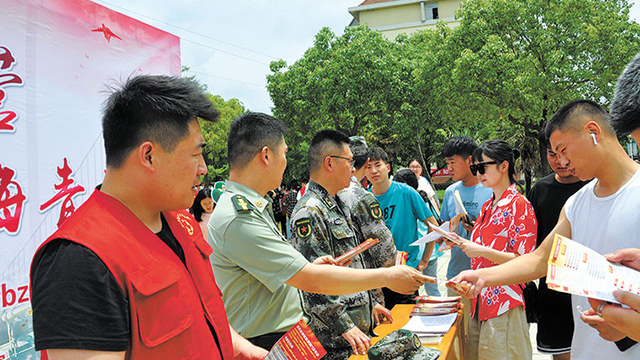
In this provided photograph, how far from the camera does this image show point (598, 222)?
201cm

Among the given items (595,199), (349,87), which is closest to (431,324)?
(595,199)

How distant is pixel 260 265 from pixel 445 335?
1419mm

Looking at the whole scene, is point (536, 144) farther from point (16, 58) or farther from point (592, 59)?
point (16, 58)

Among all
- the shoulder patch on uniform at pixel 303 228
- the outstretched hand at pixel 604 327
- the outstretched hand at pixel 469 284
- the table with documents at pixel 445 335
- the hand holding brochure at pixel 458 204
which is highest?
the shoulder patch on uniform at pixel 303 228

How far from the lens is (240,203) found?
2.15m

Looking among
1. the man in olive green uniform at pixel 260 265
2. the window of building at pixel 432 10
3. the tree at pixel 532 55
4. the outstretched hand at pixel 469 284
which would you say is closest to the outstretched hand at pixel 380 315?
the outstretched hand at pixel 469 284

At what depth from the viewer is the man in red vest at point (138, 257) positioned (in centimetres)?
107

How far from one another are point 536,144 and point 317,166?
24.1 meters

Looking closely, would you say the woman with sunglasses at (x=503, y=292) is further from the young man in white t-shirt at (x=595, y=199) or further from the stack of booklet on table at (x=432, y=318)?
the young man in white t-shirt at (x=595, y=199)

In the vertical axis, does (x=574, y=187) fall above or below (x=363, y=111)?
below

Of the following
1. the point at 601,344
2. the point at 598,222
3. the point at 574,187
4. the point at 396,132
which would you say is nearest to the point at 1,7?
the point at 598,222

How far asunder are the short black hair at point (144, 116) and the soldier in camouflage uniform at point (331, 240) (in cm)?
148

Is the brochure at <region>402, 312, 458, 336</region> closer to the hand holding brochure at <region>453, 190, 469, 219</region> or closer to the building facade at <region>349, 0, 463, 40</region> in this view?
the hand holding brochure at <region>453, 190, 469, 219</region>

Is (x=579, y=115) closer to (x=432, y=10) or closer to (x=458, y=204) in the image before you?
(x=458, y=204)
